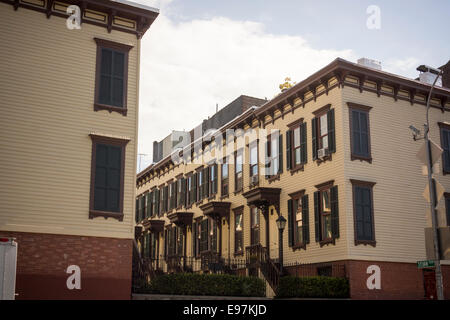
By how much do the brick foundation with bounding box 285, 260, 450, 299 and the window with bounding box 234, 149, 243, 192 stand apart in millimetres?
8398

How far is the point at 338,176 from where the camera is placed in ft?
87.6

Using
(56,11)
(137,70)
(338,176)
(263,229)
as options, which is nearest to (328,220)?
(338,176)

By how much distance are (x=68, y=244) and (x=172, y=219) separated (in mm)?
21311

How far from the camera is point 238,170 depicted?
35250mm

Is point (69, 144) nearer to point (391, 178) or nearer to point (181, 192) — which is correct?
point (391, 178)

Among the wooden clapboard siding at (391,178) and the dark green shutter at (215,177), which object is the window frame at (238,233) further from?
the wooden clapboard siding at (391,178)

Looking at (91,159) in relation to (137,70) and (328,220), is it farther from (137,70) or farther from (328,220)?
(328,220)

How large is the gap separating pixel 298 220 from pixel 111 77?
12407 millimetres

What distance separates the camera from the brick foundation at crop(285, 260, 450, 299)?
25.3m

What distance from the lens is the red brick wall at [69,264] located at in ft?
63.7

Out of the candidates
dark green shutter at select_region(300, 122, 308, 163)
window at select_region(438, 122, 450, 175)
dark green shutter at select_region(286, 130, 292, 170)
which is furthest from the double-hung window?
window at select_region(438, 122, 450, 175)

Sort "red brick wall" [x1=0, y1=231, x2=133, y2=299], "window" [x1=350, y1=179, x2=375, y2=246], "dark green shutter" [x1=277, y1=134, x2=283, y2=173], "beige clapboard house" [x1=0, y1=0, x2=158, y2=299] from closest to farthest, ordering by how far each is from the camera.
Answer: "red brick wall" [x1=0, y1=231, x2=133, y2=299]
"beige clapboard house" [x1=0, y1=0, x2=158, y2=299]
"window" [x1=350, y1=179, x2=375, y2=246]
"dark green shutter" [x1=277, y1=134, x2=283, y2=173]

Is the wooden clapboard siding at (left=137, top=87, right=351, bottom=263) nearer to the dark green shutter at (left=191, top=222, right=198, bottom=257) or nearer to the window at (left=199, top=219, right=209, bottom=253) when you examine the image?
the window at (left=199, top=219, right=209, bottom=253)

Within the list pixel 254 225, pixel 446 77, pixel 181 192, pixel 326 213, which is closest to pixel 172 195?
pixel 181 192
